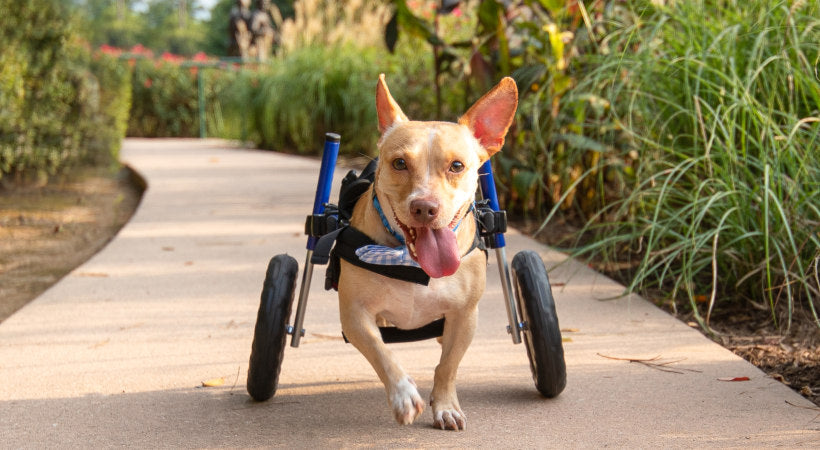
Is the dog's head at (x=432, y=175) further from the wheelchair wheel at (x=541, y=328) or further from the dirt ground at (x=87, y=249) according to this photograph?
the dirt ground at (x=87, y=249)

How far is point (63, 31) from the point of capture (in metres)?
9.14

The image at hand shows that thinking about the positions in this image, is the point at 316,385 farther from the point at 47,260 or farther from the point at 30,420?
the point at 47,260

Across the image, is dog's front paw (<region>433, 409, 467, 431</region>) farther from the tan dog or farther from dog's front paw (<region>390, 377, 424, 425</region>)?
dog's front paw (<region>390, 377, 424, 425</region>)

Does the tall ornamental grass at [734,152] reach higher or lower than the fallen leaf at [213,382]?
higher


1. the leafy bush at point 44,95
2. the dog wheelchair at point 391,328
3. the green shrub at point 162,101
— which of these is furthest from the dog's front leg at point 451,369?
the green shrub at point 162,101

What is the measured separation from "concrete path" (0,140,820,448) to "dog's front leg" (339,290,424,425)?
0.70 feet

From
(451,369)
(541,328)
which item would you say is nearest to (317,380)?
(451,369)

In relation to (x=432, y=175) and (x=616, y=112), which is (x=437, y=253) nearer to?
(x=432, y=175)

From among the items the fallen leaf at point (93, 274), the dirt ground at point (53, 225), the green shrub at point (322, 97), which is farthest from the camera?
the green shrub at point (322, 97)

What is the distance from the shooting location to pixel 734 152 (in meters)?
4.46

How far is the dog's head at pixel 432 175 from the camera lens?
279 centimetres

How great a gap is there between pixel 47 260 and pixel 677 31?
479 centimetres

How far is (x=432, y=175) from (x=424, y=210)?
0.18 meters

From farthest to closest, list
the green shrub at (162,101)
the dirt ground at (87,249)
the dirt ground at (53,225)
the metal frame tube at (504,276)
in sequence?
the green shrub at (162,101), the dirt ground at (53,225), the dirt ground at (87,249), the metal frame tube at (504,276)
